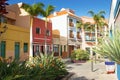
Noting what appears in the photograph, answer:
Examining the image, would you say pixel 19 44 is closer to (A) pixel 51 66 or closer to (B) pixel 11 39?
(B) pixel 11 39

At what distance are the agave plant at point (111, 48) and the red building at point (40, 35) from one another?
91.2 feet

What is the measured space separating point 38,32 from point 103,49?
30.9 meters

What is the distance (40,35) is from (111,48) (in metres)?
31.6

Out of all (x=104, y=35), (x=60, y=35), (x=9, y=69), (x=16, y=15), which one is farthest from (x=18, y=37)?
(x=104, y=35)

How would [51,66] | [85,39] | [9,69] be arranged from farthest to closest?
[85,39] → [51,66] → [9,69]

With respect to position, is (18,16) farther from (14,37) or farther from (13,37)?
(13,37)

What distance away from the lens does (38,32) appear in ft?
115

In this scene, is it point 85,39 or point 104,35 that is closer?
point 104,35

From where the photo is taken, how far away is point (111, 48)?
14.8 feet

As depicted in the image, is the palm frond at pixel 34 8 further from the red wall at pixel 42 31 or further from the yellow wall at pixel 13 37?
the yellow wall at pixel 13 37

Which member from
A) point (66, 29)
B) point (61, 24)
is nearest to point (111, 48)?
point (66, 29)

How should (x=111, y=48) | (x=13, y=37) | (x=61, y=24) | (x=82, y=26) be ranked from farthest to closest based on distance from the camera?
(x=82, y=26) → (x=61, y=24) → (x=13, y=37) → (x=111, y=48)

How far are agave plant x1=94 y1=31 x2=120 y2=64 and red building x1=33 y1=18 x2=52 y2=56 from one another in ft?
91.2

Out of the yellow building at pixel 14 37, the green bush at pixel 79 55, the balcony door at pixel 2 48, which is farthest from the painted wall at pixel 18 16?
the green bush at pixel 79 55
